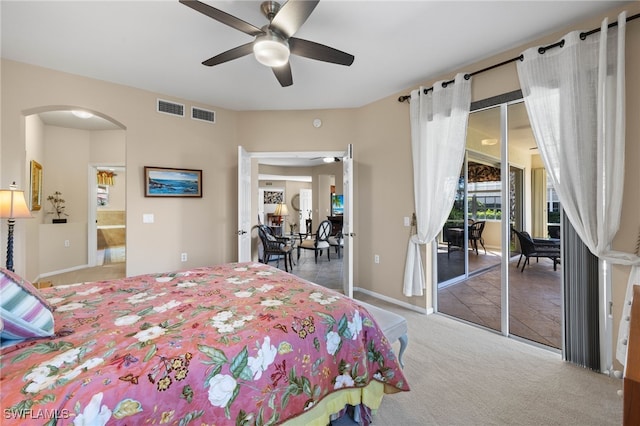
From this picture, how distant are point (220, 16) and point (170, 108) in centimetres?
254

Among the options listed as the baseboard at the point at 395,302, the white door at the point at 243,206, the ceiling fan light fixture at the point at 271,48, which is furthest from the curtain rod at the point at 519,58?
the baseboard at the point at 395,302

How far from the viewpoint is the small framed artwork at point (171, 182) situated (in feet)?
11.9

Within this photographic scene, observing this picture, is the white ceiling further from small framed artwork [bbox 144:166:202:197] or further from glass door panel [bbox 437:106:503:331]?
small framed artwork [bbox 144:166:202:197]

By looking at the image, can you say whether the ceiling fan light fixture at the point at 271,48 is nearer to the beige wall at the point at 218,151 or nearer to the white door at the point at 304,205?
the beige wall at the point at 218,151

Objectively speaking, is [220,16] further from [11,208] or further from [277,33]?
[11,208]

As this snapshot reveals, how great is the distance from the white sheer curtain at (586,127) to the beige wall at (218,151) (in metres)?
0.33

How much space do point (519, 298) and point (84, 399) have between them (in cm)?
421

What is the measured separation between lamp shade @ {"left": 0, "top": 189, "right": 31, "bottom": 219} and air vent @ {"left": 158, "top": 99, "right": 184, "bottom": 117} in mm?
1793

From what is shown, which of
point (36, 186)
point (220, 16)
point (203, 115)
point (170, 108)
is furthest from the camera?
point (36, 186)

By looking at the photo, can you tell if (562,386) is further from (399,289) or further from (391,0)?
(391,0)

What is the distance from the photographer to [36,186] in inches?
170

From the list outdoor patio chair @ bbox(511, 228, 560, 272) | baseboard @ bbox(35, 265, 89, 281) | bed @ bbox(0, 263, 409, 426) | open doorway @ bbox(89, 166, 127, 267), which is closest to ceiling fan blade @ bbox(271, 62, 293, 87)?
bed @ bbox(0, 263, 409, 426)

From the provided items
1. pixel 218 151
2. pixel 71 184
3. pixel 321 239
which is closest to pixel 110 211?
pixel 71 184

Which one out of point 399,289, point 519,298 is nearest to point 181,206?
point 399,289
